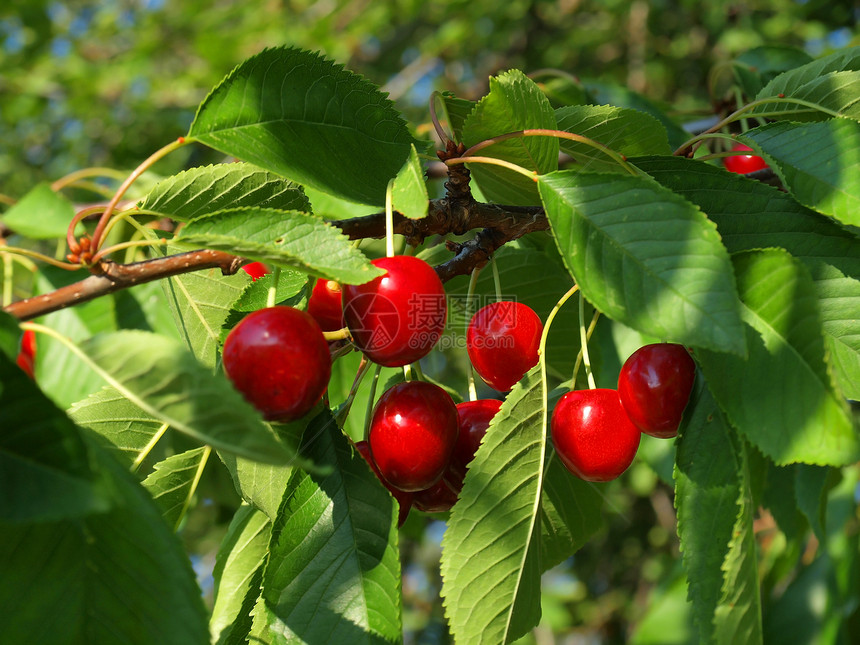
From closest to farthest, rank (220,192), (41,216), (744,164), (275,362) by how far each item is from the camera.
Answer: (275,362) < (220,192) < (41,216) < (744,164)

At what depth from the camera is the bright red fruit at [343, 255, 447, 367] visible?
0.87 metres

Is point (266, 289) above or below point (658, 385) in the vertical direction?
above

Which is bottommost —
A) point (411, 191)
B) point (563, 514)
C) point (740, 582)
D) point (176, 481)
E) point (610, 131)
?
point (563, 514)

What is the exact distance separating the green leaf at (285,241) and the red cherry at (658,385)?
1.26 feet

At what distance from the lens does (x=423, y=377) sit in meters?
1.30

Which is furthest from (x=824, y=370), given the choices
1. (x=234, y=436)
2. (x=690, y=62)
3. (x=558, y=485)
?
(x=690, y=62)

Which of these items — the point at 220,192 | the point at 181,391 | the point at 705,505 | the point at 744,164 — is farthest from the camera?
the point at 744,164

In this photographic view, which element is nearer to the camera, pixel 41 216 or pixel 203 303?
pixel 203 303

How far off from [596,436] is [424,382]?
0.25 meters

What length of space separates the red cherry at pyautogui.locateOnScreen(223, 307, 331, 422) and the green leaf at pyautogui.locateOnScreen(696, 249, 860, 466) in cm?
48

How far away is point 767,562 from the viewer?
2.67 m

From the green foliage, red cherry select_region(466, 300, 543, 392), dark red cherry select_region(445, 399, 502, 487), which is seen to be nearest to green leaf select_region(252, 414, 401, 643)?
the green foliage

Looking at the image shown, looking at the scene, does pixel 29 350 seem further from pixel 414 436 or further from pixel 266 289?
pixel 414 436

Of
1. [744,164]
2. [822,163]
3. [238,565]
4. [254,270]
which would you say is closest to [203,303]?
[254,270]
